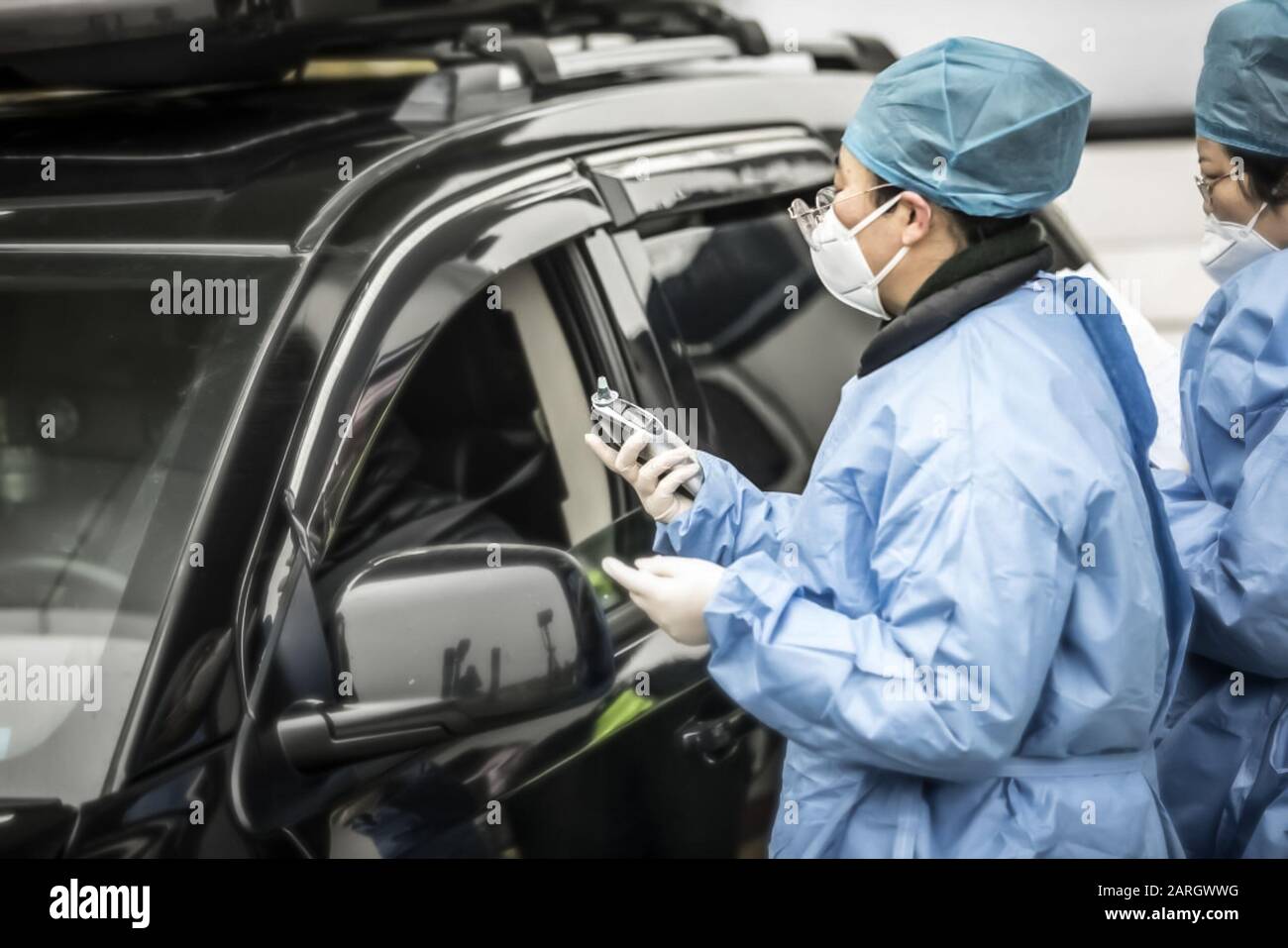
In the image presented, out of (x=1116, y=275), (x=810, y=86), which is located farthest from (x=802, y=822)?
(x=1116, y=275)

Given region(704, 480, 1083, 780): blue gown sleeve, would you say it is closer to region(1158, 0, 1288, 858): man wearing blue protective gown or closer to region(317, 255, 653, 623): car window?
region(1158, 0, 1288, 858): man wearing blue protective gown

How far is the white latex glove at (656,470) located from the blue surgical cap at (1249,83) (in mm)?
938

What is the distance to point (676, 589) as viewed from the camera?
1797mm

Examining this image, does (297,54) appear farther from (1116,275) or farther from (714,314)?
(1116,275)

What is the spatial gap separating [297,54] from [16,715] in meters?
1.28

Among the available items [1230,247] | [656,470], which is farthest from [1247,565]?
[656,470]

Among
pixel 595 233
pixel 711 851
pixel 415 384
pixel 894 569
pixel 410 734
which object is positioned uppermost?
pixel 595 233

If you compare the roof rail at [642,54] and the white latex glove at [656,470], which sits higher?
the roof rail at [642,54]

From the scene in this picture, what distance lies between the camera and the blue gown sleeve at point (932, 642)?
5.41 ft

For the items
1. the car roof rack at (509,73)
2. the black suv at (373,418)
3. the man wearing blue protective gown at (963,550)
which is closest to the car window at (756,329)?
the black suv at (373,418)

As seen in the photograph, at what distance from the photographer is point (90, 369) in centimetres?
210

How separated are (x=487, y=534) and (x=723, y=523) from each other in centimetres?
54

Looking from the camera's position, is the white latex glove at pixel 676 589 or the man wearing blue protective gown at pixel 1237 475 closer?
the white latex glove at pixel 676 589

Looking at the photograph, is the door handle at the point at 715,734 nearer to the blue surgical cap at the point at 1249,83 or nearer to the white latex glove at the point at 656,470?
the white latex glove at the point at 656,470
